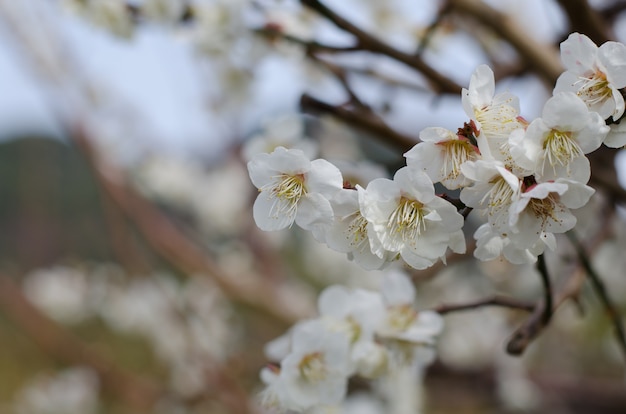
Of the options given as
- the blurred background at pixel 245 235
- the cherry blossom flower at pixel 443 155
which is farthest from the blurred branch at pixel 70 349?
the cherry blossom flower at pixel 443 155

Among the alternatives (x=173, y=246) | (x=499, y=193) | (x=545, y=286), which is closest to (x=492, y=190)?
(x=499, y=193)

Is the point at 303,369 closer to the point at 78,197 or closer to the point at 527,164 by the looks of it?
the point at 527,164

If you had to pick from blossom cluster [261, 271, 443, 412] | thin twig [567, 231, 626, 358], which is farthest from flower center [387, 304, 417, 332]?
thin twig [567, 231, 626, 358]

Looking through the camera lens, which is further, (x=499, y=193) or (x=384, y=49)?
(x=384, y=49)

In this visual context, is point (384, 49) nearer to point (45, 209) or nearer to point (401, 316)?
point (401, 316)

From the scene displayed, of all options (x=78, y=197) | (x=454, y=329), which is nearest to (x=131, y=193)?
(x=454, y=329)

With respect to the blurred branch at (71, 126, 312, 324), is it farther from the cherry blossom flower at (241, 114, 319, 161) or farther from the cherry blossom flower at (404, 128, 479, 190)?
the cherry blossom flower at (404, 128, 479, 190)
